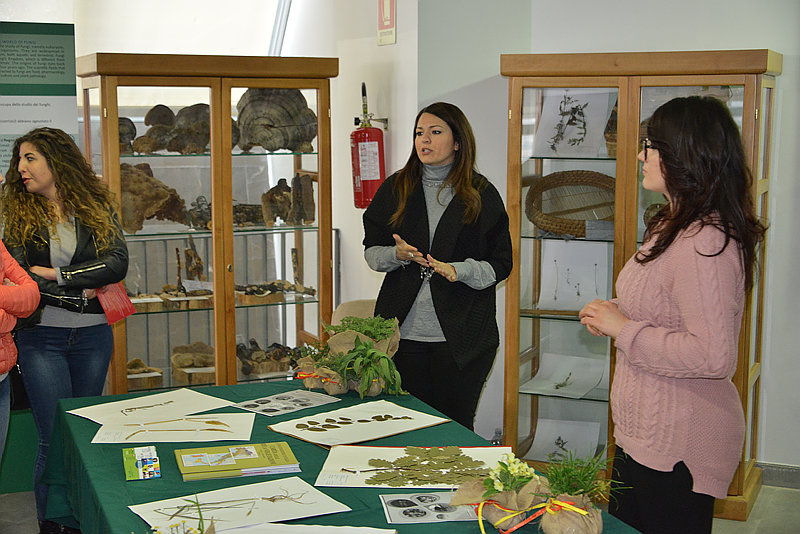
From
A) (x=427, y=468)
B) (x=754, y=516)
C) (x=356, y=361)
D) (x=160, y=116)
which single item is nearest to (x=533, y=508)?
(x=427, y=468)

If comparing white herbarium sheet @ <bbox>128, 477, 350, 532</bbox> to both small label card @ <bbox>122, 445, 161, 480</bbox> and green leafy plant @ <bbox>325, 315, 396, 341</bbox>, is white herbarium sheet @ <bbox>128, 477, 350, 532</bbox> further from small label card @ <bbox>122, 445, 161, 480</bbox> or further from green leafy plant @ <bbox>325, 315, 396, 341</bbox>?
green leafy plant @ <bbox>325, 315, 396, 341</bbox>

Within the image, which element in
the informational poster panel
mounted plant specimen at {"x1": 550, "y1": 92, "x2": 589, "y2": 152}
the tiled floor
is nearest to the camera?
the tiled floor

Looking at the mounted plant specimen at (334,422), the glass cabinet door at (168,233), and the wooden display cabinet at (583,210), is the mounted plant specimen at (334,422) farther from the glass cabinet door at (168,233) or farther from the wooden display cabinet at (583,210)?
the glass cabinet door at (168,233)

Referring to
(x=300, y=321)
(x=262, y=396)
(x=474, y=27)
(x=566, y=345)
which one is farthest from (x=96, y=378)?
(x=474, y=27)

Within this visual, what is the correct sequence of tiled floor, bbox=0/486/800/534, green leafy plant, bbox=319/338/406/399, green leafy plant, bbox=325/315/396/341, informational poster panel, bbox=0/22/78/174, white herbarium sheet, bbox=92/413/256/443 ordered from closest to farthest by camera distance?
white herbarium sheet, bbox=92/413/256/443
green leafy plant, bbox=319/338/406/399
green leafy plant, bbox=325/315/396/341
tiled floor, bbox=0/486/800/534
informational poster panel, bbox=0/22/78/174

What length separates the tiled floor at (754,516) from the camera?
3.45m

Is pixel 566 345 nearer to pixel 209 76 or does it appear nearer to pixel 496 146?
pixel 496 146

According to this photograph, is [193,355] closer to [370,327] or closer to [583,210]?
[370,327]

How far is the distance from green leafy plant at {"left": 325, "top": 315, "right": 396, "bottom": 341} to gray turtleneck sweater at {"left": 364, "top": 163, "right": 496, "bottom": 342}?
0.38m

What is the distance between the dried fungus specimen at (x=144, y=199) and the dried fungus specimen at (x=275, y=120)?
44cm

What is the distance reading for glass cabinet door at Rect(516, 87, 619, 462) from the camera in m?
3.71

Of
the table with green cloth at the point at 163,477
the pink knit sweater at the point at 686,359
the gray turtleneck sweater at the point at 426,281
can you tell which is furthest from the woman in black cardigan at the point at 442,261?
the pink knit sweater at the point at 686,359

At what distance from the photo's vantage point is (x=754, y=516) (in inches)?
142

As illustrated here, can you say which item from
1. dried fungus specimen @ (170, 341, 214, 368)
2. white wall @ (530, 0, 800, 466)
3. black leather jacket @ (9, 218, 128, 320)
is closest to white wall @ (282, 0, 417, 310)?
white wall @ (530, 0, 800, 466)
